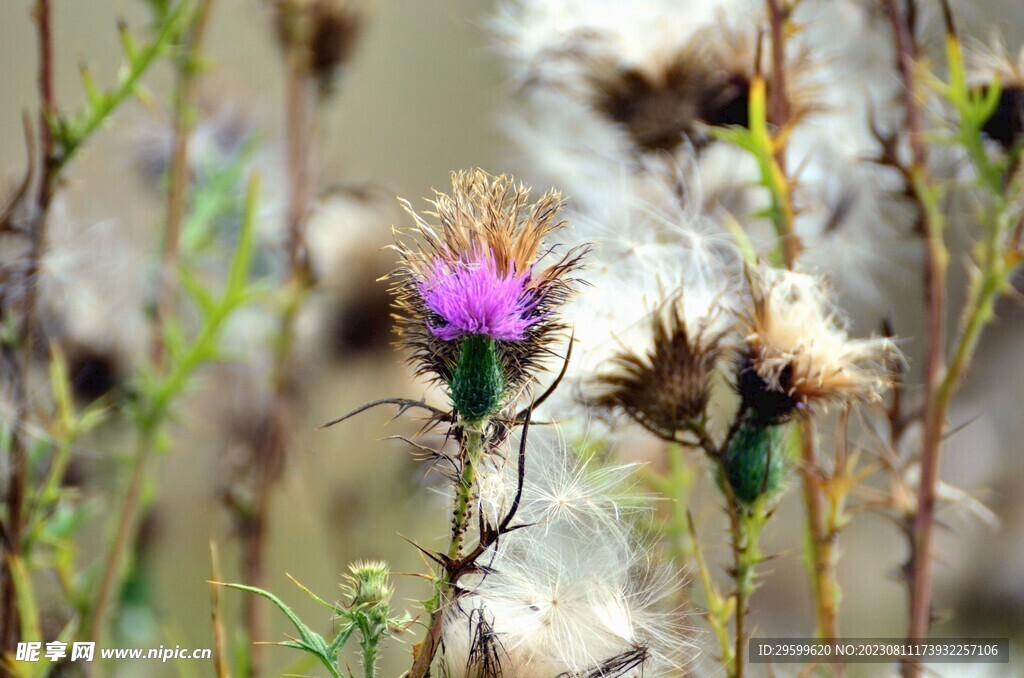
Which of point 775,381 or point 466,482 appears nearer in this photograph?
point 466,482

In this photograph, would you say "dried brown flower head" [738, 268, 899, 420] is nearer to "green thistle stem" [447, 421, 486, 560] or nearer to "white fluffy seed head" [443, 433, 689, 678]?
"white fluffy seed head" [443, 433, 689, 678]

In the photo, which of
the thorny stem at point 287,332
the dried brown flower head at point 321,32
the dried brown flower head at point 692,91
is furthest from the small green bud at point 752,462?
the dried brown flower head at point 321,32

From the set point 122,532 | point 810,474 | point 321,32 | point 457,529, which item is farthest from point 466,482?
point 321,32

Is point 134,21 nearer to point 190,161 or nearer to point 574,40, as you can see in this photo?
point 190,161

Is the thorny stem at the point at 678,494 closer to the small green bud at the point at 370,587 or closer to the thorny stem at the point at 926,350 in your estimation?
the thorny stem at the point at 926,350

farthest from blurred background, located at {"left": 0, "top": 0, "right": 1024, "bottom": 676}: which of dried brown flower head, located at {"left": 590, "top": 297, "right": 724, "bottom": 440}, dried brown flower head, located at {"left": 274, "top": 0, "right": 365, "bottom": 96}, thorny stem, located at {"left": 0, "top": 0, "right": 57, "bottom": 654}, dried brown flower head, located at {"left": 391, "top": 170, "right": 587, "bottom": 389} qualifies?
dried brown flower head, located at {"left": 391, "top": 170, "right": 587, "bottom": 389}

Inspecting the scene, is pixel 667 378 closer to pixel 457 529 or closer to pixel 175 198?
pixel 457 529
